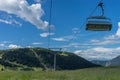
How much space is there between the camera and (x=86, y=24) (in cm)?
2062

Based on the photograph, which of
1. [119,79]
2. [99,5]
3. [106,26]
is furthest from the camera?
[119,79]

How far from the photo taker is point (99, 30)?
20.7 m

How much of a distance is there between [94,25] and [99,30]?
486mm

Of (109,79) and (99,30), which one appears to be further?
(109,79)

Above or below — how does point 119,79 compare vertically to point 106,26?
below

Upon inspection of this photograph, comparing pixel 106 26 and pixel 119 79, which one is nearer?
pixel 106 26

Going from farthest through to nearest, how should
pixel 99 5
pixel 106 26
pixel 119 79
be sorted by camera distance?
pixel 119 79 → pixel 106 26 → pixel 99 5

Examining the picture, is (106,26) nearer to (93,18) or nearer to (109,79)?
(93,18)

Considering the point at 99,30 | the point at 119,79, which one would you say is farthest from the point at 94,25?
the point at 119,79

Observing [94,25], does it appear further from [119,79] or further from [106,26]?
[119,79]

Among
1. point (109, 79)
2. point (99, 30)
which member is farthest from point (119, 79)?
point (99, 30)

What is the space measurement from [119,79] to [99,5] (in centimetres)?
1936

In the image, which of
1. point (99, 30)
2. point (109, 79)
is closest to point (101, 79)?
point (109, 79)

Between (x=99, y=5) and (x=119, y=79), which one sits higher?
(x=99, y=5)
